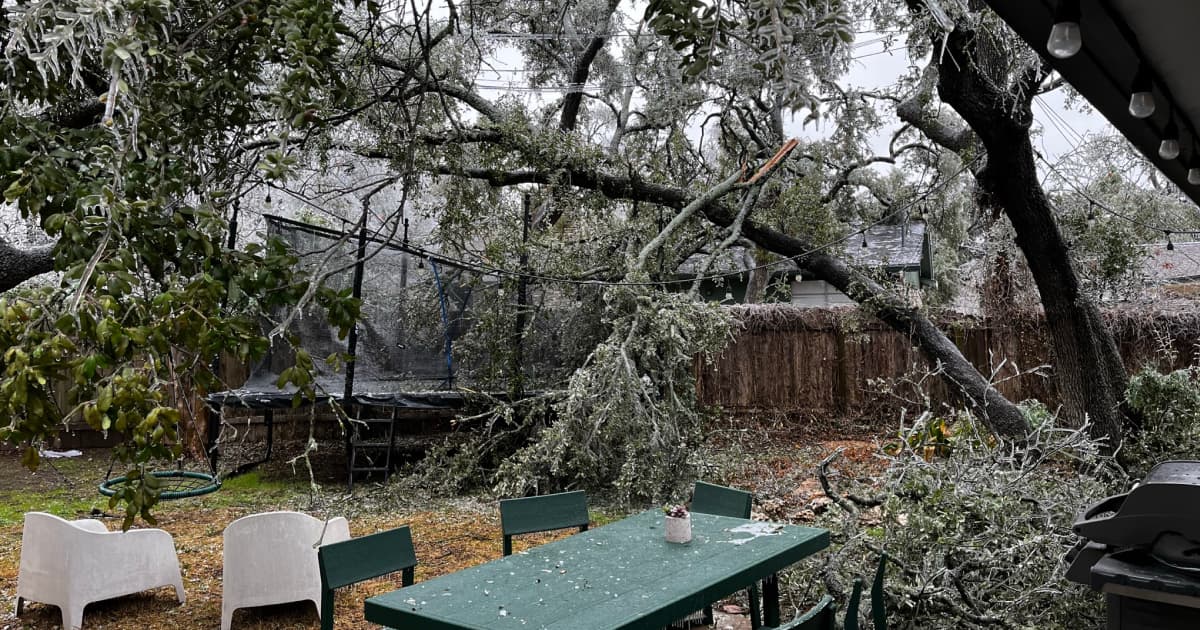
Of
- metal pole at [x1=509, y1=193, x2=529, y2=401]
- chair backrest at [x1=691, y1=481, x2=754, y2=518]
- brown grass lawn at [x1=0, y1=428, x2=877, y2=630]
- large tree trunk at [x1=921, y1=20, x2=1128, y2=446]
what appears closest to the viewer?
chair backrest at [x1=691, y1=481, x2=754, y2=518]

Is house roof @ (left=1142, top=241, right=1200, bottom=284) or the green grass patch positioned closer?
the green grass patch

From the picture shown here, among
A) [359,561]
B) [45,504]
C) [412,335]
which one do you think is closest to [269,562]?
[359,561]

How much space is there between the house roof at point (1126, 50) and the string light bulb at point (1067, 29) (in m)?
0.13

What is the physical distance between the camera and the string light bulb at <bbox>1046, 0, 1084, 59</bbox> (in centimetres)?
198

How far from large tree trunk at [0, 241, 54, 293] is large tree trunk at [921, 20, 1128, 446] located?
564cm

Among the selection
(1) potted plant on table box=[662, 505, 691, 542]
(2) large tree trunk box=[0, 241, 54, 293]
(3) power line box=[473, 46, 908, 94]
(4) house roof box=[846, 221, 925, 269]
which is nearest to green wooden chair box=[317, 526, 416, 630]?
(1) potted plant on table box=[662, 505, 691, 542]

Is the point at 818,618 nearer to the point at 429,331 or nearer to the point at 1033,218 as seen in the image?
the point at 1033,218

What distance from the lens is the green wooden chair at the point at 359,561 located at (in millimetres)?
3455

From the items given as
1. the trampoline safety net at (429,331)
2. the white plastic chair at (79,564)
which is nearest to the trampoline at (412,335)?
the trampoline safety net at (429,331)

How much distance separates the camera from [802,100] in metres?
2.77

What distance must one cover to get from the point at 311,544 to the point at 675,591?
2.62 metres

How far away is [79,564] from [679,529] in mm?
3356

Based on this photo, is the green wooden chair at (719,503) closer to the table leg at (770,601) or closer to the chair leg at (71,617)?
the table leg at (770,601)

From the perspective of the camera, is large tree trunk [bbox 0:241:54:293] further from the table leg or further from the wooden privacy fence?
the wooden privacy fence
